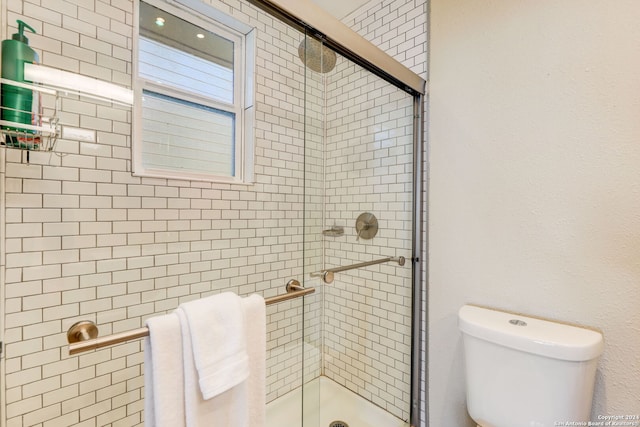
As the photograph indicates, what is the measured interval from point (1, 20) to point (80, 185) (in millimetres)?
535

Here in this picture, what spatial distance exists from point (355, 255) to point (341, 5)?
1.52 m

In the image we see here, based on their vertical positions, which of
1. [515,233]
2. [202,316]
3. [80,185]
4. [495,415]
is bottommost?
[495,415]

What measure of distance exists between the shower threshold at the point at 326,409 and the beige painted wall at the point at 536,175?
0.39m

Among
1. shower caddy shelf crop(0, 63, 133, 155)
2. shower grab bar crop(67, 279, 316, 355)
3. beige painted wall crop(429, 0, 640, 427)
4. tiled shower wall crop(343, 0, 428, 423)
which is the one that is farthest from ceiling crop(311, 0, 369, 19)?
shower grab bar crop(67, 279, 316, 355)

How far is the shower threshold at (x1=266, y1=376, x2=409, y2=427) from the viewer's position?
4.45ft

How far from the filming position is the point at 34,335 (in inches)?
37.8

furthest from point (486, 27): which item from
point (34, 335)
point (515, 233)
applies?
point (34, 335)

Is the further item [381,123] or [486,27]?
[381,123]

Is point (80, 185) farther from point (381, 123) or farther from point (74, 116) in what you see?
point (381, 123)

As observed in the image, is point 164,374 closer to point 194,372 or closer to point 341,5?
point 194,372

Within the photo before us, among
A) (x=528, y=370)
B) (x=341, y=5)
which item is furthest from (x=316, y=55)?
(x=528, y=370)

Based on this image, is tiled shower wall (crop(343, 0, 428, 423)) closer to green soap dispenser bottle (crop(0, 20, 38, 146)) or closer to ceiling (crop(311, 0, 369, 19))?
ceiling (crop(311, 0, 369, 19))

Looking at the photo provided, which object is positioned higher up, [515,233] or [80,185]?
[80,185]

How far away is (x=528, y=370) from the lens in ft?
3.04
